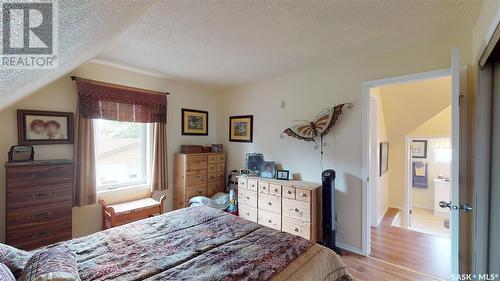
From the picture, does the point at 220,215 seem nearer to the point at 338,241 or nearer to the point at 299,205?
the point at 299,205

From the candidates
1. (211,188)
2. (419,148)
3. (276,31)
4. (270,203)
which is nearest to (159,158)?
(211,188)

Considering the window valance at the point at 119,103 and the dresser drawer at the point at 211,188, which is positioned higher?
the window valance at the point at 119,103

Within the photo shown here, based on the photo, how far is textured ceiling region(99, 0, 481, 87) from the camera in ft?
5.58

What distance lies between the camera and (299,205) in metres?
2.93

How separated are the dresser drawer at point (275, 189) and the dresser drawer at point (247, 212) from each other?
447 mm

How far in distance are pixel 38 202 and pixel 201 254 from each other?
203cm

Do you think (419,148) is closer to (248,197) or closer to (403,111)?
(403,111)

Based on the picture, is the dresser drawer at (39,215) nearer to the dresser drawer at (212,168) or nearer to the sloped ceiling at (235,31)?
the sloped ceiling at (235,31)

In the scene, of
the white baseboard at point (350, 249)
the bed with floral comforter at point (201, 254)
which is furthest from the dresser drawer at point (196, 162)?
the white baseboard at point (350, 249)

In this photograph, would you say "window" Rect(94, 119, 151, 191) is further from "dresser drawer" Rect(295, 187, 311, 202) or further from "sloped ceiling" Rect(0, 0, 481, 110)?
"dresser drawer" Rect(295, 187, 311, 202)

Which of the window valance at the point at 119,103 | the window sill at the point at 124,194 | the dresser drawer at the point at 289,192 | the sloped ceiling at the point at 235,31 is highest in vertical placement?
the sloped ceiling at the point at 235,31

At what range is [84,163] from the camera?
9.36 feet

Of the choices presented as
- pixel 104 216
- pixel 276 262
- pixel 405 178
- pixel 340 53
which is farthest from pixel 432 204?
pixel 104 216

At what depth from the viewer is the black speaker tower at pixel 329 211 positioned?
281 cm
